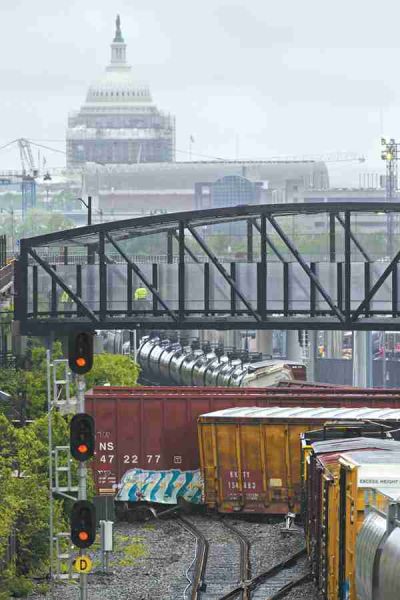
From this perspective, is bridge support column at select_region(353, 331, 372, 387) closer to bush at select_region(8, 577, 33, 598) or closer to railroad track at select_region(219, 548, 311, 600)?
railroad track at select_region(219, 548, 311, 600)

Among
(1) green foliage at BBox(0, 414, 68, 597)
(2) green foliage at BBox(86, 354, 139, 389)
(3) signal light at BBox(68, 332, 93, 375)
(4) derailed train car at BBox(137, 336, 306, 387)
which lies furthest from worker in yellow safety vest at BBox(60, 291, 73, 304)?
(3) signal light at BBox(68, 332, 93, 375)

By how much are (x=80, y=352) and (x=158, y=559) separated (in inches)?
526

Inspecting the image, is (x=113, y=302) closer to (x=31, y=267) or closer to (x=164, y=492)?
(x=31, y=267)

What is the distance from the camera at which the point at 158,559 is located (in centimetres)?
3853

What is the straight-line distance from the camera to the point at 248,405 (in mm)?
47750

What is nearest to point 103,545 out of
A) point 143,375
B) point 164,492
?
point 164,492

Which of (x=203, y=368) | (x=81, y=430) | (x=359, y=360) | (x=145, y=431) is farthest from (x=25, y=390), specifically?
(x=359, y=360)

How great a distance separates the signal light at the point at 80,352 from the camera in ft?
84.7

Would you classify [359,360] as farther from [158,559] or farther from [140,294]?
[158,559]

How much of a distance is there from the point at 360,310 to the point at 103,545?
51.8ft

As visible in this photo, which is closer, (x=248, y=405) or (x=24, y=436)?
(x=24, y=436)

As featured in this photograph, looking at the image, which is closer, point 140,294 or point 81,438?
point 81,438

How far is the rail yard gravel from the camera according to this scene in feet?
111

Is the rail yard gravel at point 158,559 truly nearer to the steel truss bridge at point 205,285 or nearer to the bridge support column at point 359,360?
the steel truss bridge at point 205,285
